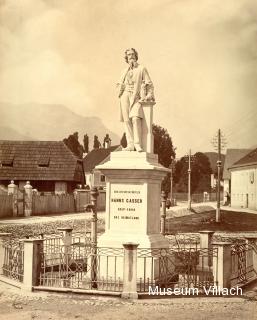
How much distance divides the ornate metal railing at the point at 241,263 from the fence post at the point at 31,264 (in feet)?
9.44

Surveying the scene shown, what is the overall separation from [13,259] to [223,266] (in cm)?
325

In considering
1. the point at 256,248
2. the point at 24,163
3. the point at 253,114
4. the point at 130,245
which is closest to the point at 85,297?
the point at 130,245

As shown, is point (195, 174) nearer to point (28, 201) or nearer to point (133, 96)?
point (28, 201)

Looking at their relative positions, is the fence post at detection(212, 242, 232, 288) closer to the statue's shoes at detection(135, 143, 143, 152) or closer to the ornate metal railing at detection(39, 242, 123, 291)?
the ornate metal railing at detection(39, 242, 123, 291)

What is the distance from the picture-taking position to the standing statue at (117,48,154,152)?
8.65 meters

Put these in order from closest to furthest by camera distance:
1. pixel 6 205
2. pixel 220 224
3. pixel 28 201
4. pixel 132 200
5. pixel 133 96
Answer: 1. pixel 132 200
2. pixel 133 96
3. pixel 220 224
4. pixel 6 205
5. pixel 28 201

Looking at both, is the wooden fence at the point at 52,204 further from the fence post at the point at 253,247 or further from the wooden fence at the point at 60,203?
the fence post at the point at 253,247

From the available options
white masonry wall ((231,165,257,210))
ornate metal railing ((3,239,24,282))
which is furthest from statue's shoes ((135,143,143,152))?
white masonry wall ((231,165,257,210))

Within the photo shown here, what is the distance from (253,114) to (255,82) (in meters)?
0.68

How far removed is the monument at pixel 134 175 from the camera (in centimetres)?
830

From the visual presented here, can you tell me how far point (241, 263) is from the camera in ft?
27.3

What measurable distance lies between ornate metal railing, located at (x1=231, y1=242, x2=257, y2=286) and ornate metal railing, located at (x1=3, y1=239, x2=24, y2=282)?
A: 3206 mm

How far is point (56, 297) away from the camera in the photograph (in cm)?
713

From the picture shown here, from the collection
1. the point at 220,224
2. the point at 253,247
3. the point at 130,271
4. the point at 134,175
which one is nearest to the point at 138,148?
the point at 134,175
